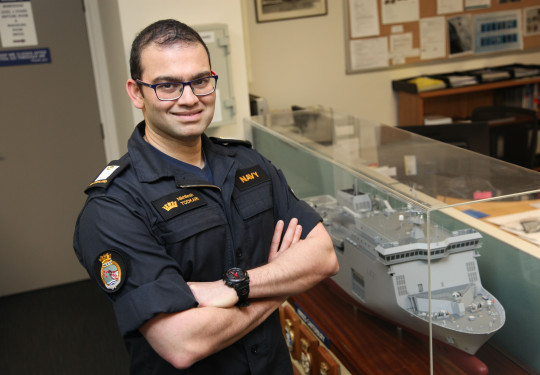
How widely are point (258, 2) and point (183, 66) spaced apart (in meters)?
2.95

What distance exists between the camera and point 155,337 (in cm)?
117

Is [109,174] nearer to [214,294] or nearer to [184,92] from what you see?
[184,92]

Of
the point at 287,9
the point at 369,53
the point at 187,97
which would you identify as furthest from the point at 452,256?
the point at 369,53

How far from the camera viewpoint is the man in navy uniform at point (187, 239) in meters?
1.18

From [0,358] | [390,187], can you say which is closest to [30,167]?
[0,358]

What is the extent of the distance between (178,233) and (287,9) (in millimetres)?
3202

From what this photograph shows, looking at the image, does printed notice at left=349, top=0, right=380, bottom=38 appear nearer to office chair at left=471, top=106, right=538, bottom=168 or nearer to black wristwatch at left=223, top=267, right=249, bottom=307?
office chair at left=471, top=106, right=538, bottom=168

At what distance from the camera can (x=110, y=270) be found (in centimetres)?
118

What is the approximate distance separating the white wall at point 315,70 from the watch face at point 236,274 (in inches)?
115

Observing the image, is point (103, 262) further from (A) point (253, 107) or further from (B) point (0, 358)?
(B) point (0, 358)

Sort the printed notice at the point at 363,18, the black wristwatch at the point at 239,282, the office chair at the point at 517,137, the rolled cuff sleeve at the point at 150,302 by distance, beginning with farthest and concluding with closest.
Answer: the printed notice at the point at 363,18 < the office chair at the point at 517,137 < the black wristwatch at the point at 239,282 < the rolled cuff sleeve at the point at 150,302

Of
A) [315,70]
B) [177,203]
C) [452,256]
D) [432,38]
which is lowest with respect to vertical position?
[452,256]

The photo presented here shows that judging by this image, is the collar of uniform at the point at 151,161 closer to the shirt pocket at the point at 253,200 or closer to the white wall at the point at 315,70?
the shirt pocket at the point at 253,200

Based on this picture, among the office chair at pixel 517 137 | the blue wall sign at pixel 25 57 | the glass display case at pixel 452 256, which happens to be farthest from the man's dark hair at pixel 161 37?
the office chair at pixel 517 137
